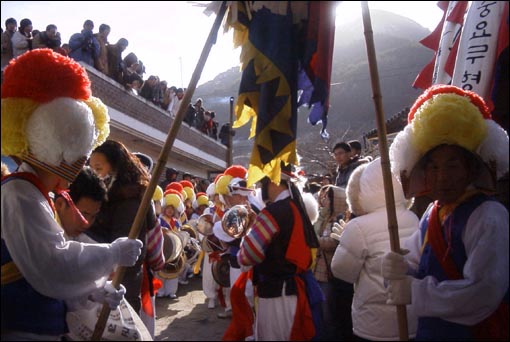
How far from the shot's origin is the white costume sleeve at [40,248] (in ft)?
6.04

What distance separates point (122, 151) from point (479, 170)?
2384mm

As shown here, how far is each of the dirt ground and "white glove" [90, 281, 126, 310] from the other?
373cm

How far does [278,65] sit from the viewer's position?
2145 millimetres

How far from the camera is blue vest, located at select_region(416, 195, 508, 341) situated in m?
1.95

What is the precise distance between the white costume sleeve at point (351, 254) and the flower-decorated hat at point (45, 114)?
176 centimetres

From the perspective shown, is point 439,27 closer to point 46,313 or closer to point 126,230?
point 126,230

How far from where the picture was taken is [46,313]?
6.37 feet

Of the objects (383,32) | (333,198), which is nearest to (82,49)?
(333,198)

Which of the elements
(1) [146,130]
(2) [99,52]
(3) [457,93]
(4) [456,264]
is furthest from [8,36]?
(1) [146,130]

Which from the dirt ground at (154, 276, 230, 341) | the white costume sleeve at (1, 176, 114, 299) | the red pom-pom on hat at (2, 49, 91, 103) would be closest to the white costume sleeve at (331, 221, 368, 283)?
the white costume sleeve at (1, 176, 114, 299)

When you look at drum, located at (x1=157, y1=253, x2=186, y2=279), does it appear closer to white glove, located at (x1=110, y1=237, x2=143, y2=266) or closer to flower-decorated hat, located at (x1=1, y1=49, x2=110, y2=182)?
white glove, located at (x1=110, y1=237, x2=143, y2=266)

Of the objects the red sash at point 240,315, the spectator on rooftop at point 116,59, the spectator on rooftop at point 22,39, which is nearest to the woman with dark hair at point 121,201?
the red sash at point 240,315

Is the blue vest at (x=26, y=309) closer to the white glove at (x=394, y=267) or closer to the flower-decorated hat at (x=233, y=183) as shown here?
the white glove at (x=394, y=267)

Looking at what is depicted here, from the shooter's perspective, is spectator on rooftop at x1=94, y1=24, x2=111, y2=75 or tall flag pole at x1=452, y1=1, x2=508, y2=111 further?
spectator on rooftop at x1=94, y1=24, x2=111, y2=75
